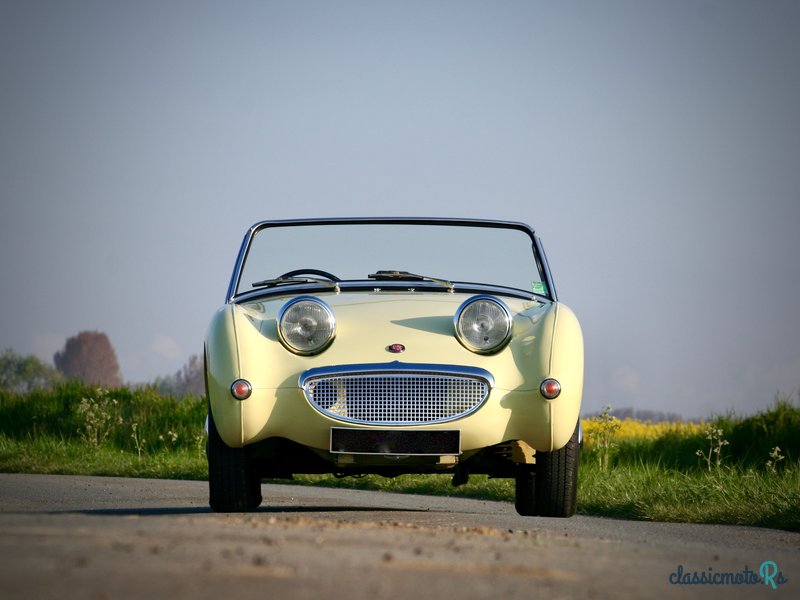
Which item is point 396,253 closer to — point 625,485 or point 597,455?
point 625,485

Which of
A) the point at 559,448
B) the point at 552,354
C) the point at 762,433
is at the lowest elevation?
the point at 762,433

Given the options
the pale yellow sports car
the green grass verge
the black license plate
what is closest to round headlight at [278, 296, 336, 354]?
the pale yellow sports car

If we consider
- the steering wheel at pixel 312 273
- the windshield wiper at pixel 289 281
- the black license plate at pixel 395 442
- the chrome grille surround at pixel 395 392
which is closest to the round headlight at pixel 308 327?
the chrome grille surround at pixel 395 392

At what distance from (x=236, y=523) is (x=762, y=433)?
10.1 meters

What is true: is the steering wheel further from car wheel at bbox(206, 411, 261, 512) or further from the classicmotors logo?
the classicmotors logo

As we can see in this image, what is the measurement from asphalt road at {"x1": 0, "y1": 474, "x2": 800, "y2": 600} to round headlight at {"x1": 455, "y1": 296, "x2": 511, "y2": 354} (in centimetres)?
110

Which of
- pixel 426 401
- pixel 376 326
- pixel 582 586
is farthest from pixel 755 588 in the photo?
pixel 376 326

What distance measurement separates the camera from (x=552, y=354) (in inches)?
231

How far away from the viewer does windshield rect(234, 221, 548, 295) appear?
730 centimetres

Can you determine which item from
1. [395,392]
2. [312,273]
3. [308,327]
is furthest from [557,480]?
[312,273]

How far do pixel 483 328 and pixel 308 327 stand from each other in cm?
91

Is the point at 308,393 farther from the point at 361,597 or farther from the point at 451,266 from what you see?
the point at 361,597

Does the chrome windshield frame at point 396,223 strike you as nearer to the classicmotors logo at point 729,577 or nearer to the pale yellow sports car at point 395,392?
the pale yellow sports car at point 395,392

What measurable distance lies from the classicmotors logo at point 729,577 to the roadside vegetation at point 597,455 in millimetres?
2876
